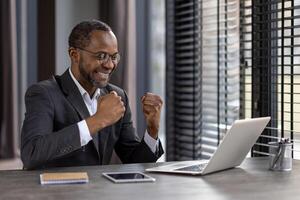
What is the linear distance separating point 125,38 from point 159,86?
515mm

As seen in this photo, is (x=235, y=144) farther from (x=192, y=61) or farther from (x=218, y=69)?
(x=192, y=61)

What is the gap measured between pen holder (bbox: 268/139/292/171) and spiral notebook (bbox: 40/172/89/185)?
671mm

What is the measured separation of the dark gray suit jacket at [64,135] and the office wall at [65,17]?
1.44 metres

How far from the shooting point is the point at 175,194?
1566 millimetres

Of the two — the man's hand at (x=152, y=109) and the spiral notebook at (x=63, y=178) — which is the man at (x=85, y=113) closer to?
the man's hand at (x=152, y=109)

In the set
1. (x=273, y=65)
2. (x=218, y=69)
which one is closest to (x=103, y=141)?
(x=273, y=65)

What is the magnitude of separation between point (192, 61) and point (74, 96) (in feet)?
4.07

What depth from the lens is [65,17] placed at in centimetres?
382

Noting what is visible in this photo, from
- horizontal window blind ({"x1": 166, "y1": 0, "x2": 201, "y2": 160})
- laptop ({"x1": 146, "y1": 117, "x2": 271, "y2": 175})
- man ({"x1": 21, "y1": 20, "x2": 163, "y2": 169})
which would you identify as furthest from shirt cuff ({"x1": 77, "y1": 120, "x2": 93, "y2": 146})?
horizontal window blind ({"x1": 166, "y1": 0, "x2": 201, "y2": 160})

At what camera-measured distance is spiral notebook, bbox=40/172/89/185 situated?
1.67 metres

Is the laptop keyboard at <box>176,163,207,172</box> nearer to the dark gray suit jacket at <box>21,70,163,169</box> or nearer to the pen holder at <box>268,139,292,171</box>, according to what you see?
the pen holder at <box>268,139,292,171</box>

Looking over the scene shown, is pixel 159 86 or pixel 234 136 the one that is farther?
pixel 159 86

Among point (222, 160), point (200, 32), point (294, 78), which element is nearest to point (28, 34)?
point (200, 32)

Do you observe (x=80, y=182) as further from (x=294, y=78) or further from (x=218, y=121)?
(x=218, y=121)
